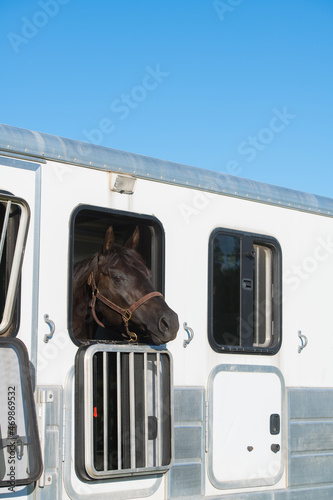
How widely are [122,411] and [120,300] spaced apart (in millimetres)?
643

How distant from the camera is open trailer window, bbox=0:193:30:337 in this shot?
366cm

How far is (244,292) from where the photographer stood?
4.94m

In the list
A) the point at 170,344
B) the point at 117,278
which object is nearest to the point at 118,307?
the point at 117,278

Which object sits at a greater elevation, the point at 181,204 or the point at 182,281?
the point at 181,204

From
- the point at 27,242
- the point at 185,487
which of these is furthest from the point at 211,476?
the point at 27,242

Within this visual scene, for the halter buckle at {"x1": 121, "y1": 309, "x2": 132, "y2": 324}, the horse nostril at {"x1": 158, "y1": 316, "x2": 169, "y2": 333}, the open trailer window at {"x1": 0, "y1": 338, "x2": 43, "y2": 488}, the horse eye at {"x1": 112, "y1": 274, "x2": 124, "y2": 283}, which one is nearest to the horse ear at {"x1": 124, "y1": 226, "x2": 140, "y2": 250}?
the horse eye at {"x1": 112, "y1": 274, "x2": 124, "y2": 283}

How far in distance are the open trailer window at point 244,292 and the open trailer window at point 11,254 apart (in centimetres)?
138

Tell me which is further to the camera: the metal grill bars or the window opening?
the window opening

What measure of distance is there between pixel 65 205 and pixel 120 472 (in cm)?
146

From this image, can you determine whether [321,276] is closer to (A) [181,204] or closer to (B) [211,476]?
(A) [181,204]

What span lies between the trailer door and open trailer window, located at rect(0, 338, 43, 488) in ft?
4.25

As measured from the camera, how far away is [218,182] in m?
4.83

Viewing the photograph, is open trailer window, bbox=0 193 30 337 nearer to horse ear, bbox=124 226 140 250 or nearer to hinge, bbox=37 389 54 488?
hinge, bbox=37 389 54 488

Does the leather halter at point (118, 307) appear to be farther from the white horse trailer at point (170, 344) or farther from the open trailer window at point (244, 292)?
the open trailer window at point (244, 292)
